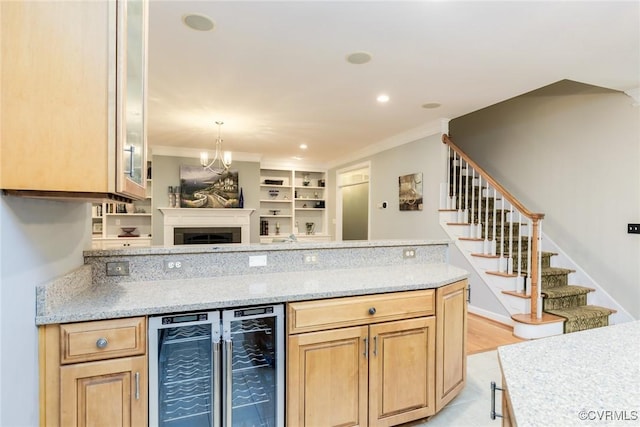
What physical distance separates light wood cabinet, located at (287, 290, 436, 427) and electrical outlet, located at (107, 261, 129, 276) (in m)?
1.02

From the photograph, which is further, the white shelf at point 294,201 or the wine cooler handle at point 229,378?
the white shelf at point 294,201

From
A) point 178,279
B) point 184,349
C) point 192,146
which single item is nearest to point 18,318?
point 184,349

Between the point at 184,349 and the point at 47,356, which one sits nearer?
the point at 47,356

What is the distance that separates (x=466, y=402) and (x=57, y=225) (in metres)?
2.66

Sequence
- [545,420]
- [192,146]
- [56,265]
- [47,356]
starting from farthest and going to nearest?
[192,146] < [56,265] < [47,356] < [545,420]

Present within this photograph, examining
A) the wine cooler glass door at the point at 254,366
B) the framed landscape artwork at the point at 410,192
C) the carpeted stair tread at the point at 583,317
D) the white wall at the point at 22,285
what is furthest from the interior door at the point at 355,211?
the white wall at the point at 22,285

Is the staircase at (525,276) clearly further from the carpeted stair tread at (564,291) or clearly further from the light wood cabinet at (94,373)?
the light wood cabinet at (94,373)

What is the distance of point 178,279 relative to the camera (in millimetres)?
1985

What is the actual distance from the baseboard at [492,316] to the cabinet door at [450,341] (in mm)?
1888

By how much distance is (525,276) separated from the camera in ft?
12.3

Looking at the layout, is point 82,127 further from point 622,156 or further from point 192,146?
point 192,146

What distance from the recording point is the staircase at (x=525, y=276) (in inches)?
135

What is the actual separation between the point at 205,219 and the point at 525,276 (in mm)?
5317

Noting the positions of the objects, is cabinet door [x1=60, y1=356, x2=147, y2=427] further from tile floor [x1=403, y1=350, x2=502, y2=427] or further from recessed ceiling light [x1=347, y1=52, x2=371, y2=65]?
recessed ceiling light [x1=347, y1=52, x2=371, y2=65]
